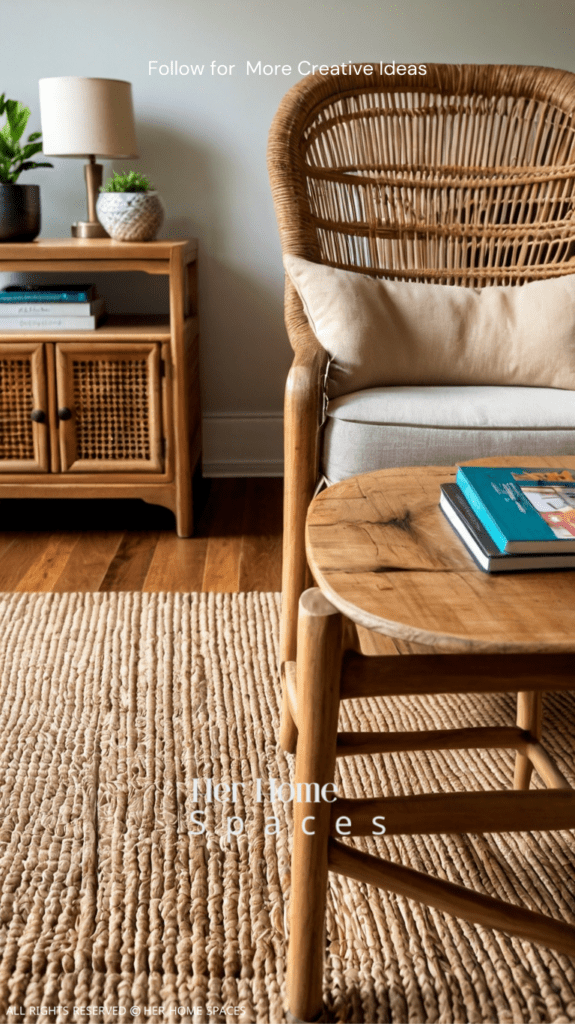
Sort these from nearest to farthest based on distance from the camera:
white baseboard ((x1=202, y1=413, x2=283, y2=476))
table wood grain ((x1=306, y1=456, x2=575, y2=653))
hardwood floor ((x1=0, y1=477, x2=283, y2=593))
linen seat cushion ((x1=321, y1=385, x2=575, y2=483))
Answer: table wood grain ((x1=306, y1=456, x2=575, y2=653)), linen seat cushion ((x1=321, y1=385, x2=575, y2=483)), hardwood floor ((x1=0, y1=477, x2=283, y2=593)), white baseboard ((x1=202, y1=413, x2=283, y2=476))

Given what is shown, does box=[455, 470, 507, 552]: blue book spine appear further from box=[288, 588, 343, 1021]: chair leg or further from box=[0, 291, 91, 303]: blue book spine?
box=[0, 291, 91, 303]: blue book spine

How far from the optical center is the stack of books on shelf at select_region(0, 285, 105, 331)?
2.03 metres

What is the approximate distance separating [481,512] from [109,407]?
136cm

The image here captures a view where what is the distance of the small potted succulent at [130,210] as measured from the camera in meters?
2.03

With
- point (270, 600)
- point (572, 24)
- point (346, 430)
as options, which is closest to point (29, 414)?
point (270, 600)

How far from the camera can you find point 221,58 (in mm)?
2322

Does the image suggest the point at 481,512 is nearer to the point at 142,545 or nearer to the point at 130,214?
the point at 142,545

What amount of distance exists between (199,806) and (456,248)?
1358 millimetres

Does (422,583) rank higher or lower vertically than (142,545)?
higher

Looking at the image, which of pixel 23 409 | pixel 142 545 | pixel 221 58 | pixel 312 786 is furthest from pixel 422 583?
pixel 221 58

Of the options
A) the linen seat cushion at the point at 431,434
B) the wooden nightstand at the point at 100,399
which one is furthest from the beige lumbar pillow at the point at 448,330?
the wooden nightstand at the point at 100,399

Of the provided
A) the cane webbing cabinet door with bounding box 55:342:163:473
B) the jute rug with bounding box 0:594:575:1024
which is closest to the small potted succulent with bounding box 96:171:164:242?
the cane webbing cabinet door with bounding box 55:342:163:473

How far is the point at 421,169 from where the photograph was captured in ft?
6.25

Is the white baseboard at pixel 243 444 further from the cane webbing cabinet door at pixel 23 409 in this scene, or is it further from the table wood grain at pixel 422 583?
the table wood grain at pixel 422 583
